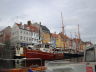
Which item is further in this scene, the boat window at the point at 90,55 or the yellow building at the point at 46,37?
the yellow building at the point at 46,37

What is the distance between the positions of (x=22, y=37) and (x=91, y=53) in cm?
6867

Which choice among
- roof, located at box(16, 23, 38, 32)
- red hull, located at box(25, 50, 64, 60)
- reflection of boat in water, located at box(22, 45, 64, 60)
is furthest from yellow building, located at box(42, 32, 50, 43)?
reflection of boat in water, located at box(22, 45, 64, 60)

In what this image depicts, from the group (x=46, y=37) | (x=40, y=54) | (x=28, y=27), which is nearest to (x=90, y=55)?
(x=40, y=54)

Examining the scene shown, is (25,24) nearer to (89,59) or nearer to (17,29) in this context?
(17,29)

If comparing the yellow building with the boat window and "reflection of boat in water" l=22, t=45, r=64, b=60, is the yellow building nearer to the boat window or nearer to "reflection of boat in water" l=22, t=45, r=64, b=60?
"reflection of boat in water" l=22, t=45, r=64, b=60

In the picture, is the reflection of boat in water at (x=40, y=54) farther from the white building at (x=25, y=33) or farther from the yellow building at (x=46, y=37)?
the yellow building at (x=46, y=37)

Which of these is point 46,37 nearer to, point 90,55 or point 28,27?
point 28,27

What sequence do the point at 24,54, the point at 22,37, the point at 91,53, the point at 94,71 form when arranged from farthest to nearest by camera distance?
the point at 22,37 < the point at 24,54 < the point at 91,53 < the point at 94,71

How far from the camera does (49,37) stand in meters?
86.9

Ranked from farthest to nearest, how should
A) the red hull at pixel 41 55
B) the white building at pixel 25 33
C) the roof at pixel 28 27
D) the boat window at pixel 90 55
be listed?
the roof at pixel 28 27 < the white building at pixel 25 33 < the red hull at pixel 41 55 < the boat window at pixel 90 55

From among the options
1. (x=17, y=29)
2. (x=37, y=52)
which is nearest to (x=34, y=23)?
(x=17, y=29)

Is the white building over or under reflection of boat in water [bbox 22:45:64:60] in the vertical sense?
over

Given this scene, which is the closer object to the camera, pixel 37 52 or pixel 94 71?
pixel 94 71

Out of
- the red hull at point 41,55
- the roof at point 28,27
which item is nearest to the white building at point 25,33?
the roof at point 28,27
